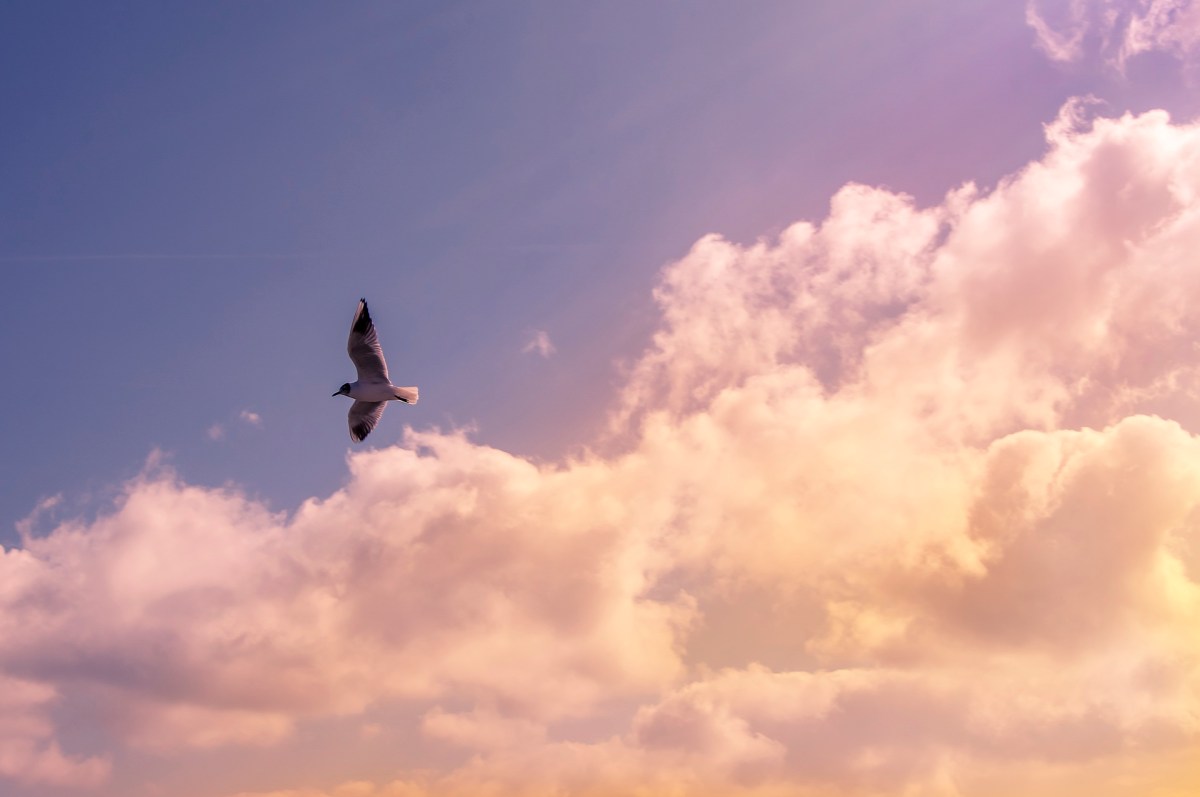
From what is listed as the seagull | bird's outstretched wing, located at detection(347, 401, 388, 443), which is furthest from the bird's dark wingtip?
bird's outstretched wing, located at detection(347, 401, 388, 443)

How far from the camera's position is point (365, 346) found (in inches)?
3533

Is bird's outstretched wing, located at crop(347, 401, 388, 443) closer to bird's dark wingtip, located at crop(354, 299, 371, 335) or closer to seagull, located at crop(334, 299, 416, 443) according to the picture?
seagull, located at crop(334, 299, 416, 443)

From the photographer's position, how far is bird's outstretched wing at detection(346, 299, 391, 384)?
8950cm

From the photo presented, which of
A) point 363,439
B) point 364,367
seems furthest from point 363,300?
point 363,439

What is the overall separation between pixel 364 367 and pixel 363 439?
7398 mm

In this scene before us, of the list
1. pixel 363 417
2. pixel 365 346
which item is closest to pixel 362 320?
pixel 365 346

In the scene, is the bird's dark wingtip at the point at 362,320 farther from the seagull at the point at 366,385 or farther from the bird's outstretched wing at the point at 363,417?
the bird's outstretched wing at the point at 363,417

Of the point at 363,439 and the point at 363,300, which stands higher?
the point at 363,300

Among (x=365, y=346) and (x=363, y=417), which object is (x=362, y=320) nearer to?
(x=365, y=346)

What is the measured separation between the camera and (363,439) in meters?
95.3

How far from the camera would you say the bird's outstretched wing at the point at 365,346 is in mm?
89500

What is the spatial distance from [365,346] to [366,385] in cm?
342

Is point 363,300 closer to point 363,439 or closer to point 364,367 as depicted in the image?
point 364,367

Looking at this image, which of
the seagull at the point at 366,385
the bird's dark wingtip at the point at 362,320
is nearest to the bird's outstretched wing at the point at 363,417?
the seagull at the point at 366,385
